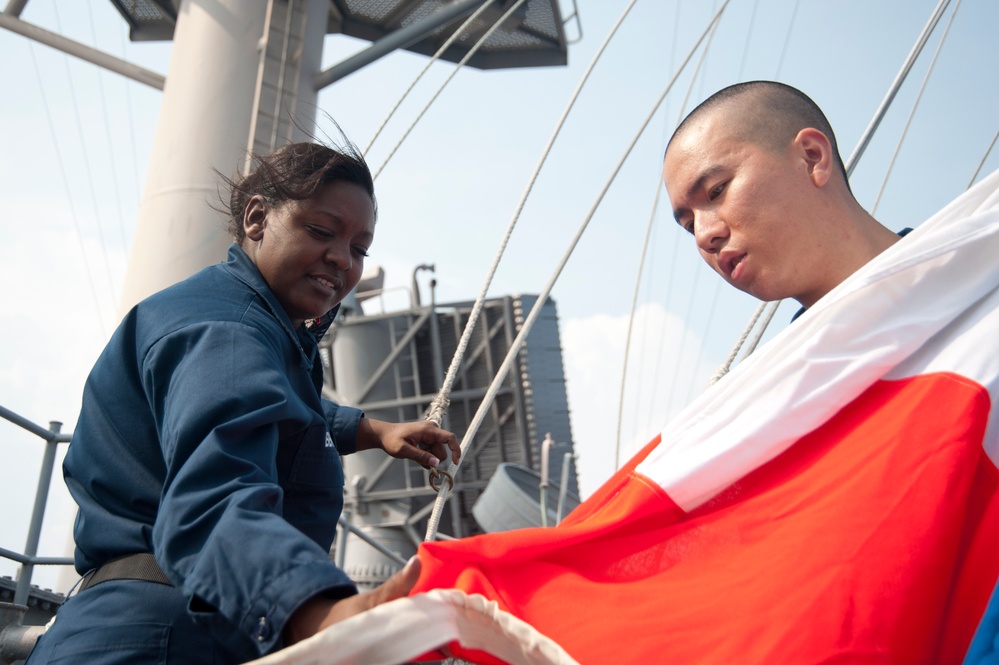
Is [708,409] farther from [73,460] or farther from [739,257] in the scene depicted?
[73,460]

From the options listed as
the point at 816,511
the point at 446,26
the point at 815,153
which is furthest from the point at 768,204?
the point at 446,26

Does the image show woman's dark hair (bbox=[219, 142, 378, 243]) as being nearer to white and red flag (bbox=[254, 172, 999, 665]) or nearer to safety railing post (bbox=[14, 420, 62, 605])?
white and red flag (bbox=[254, 172, 999, 665])

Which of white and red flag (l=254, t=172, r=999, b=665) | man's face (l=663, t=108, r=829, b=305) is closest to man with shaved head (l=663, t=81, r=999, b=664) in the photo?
man's face (l=663, t=108, r=829, b=305)

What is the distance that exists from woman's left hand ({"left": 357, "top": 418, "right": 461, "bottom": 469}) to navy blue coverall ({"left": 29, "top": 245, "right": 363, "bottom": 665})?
489 millimetres

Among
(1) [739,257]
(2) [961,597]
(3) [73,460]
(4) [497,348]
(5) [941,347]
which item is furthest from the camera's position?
(4) [497,348]

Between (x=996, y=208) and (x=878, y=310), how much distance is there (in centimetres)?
31

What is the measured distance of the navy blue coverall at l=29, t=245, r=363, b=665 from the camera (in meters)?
1.17

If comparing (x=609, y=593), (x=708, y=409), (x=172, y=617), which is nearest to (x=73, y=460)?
(x=172, y=617)

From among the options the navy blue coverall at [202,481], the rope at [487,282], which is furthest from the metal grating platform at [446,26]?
the navy blue coverall at [202,481]

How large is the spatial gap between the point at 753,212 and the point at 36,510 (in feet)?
11.5

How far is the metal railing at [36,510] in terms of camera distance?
3.52m

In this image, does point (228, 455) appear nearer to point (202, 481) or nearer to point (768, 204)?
point (202, 481)

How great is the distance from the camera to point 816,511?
134 cm

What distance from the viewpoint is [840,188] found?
6.46ft
